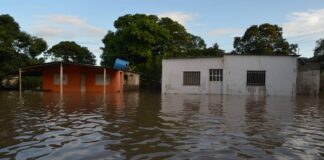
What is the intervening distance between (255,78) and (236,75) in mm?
1574

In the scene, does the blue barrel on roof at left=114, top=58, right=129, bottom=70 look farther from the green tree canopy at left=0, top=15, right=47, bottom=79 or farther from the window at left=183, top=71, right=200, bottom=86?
the green tree canopy at left=0, top=15, right=47, bottom=79

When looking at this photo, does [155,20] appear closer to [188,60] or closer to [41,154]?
[188,60]

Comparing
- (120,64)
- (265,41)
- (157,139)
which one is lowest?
(157,139)

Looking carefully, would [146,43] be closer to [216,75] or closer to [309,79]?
[216,75]

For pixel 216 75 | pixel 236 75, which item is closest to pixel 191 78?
pixel 216 75

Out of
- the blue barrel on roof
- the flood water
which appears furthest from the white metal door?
the flood water

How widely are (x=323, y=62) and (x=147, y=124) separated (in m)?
41.3

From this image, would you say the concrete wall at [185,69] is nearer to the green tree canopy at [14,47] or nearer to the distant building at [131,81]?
the distant building at [131,81]

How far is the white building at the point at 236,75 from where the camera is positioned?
2933 centimetres

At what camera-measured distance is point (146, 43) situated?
4491cm

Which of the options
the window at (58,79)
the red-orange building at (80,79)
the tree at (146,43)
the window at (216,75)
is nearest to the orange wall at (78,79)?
the red-orange building at (80,79)

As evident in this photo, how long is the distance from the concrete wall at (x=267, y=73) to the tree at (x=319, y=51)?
1975cm

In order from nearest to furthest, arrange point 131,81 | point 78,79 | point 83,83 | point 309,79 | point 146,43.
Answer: point 309,79, point 78,79, point 83,83, point 131,81, point 146,43

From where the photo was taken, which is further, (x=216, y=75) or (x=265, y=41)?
(x=265, y=41)
